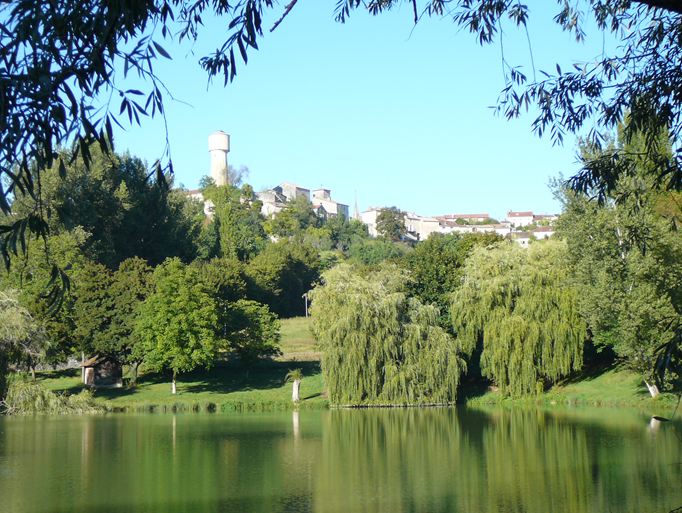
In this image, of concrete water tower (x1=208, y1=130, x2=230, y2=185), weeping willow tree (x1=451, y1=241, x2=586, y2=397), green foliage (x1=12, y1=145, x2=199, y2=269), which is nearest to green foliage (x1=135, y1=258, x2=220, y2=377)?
green foliage (x1=12, y1=145, x2=199, y2=269)

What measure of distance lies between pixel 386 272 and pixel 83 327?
13.0 m

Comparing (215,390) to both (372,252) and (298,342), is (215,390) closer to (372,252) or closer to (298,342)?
(298,342)

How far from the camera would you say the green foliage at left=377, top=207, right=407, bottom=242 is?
102 m

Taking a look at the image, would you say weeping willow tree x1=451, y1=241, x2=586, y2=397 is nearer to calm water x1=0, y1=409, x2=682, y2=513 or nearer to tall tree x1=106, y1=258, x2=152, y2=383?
calm water x1=0, y1=409, x2=682, y2=513

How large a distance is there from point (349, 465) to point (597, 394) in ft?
52.2

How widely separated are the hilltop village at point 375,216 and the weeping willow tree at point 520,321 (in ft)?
211

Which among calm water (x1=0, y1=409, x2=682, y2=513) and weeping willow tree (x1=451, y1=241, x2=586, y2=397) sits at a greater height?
weeping willow tree (x1=451, y1=241, x2=586, y2=397)

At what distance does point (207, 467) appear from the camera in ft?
58.9

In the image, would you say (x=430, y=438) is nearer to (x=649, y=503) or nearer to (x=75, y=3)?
(x=649, y=503)

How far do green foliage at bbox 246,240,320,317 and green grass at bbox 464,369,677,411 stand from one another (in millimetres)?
21344

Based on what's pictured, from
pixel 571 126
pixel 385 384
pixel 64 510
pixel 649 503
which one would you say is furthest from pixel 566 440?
pixel 571 126

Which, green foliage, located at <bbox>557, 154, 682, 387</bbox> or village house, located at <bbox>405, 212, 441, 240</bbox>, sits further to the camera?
village house, located at <bbox>405, 212, 441, 240</bbox>

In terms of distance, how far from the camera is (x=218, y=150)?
118000 mm

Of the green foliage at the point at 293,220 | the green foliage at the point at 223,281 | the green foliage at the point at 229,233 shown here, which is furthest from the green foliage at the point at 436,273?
the green foliage at the point at 293,220
